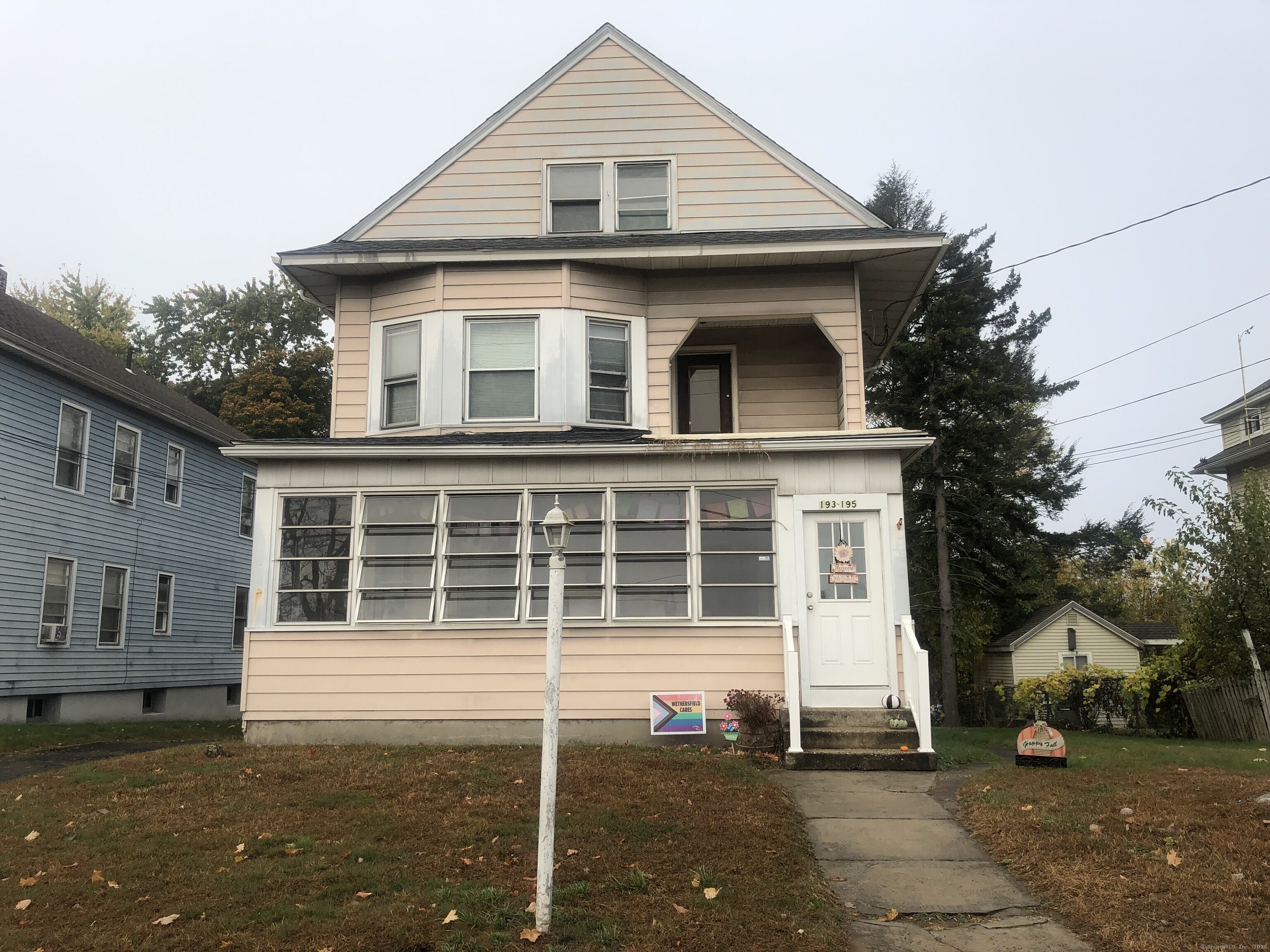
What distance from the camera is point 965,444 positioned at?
2781 cm

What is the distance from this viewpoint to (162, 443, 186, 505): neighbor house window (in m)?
22.5

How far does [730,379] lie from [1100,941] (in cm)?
987

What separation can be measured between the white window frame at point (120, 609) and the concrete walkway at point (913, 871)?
16.2m

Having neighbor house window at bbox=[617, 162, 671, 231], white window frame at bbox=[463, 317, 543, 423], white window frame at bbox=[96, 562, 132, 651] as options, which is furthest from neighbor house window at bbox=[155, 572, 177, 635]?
neighbor house window at bbox=[617, 162, 671, 231]

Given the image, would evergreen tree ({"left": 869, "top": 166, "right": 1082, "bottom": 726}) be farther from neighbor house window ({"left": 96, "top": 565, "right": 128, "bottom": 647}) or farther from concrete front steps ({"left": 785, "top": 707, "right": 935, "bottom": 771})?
neighbor house window ({"left": 96, "top": 565, "right": 128, "bottom": 647})

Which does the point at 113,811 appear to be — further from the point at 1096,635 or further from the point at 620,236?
the point at 1096,635

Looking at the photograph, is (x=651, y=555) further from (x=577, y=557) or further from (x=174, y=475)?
(x=174, y=475)

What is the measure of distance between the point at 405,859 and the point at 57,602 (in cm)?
1582

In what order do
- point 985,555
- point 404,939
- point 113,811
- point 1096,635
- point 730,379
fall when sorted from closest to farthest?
point 404,939
point 113,811
point 730,379
point 985,555
point 1096,635

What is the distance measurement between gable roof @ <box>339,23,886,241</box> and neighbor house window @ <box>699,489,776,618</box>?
186 inches

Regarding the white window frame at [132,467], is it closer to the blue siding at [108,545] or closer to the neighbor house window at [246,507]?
the blue siding at [108,545]

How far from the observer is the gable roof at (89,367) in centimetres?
Answer: 1786

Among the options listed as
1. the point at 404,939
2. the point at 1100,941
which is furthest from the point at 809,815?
the point at 404,939

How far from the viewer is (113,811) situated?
304 inches
